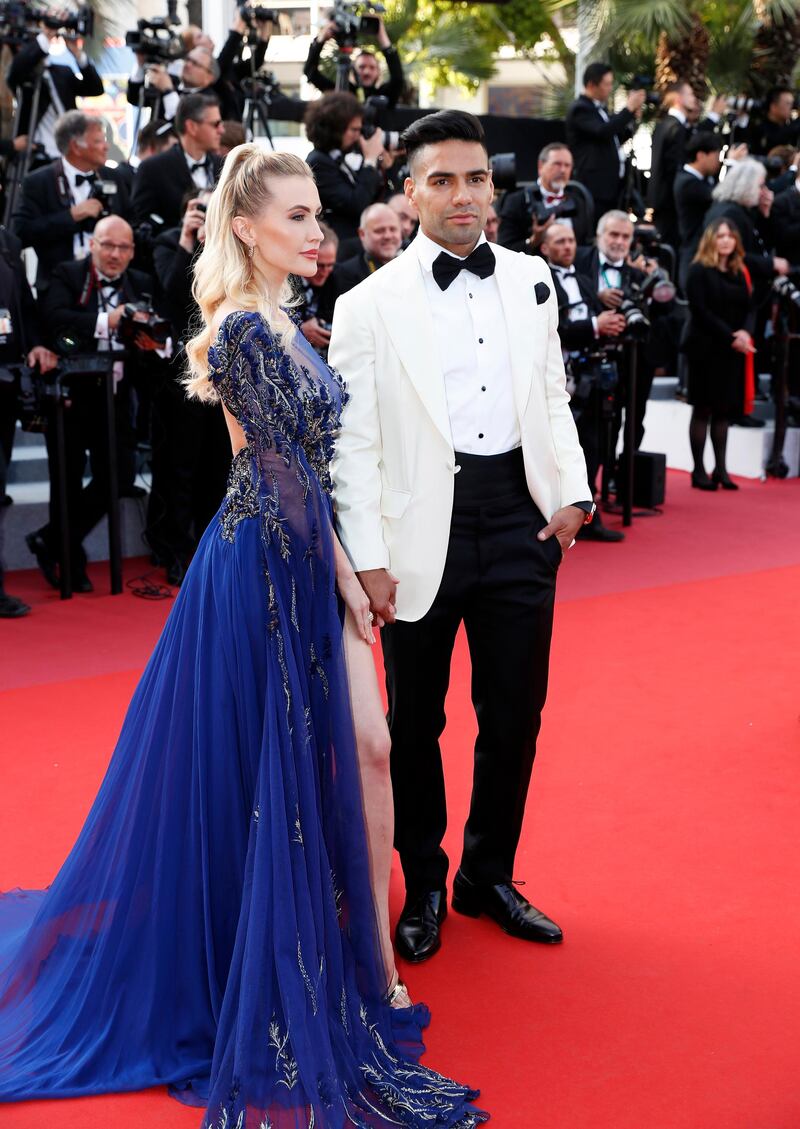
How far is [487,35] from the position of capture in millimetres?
19938

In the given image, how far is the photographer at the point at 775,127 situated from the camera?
1088cm

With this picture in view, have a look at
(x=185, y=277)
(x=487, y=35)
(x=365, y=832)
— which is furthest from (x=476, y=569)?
(x=487, y=35)

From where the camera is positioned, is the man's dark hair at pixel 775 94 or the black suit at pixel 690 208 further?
the man's dark hair at pixel 775 94

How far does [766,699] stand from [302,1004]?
9.18ft

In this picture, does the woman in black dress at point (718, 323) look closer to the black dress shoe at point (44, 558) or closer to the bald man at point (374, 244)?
the bald man at point (374, 244)

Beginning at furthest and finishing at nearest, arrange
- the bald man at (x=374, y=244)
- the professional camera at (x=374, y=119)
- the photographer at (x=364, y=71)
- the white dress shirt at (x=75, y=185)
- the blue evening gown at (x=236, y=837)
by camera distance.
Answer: the photographer at (x=364, y=71), the professional camera at (x=374, y=119), the white dress shirt at (x=75, y=185), the bald man at (x=374, y=244), the blue evening gown at (x=236, y=837)

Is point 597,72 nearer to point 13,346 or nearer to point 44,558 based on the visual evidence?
point 13,346

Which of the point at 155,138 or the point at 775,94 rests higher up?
the point at 775,94

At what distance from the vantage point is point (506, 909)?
3.04m

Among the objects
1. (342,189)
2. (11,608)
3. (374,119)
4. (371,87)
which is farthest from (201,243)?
(371,87)

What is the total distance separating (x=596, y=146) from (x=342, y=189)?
3.16 meters

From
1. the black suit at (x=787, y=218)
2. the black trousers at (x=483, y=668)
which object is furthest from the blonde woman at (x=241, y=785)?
the black suit at (x=787, y=218)

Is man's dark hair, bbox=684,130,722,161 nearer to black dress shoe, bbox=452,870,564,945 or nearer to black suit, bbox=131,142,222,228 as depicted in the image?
black suit, bbox=131,142,222,228

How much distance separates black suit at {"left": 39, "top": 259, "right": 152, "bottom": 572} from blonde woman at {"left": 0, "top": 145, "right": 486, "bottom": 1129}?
11.4ft
